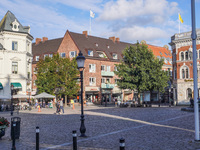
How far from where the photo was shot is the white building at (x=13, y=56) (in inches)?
1676

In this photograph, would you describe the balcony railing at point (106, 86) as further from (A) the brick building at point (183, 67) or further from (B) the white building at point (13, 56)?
(B) the white building at point (13, 56)

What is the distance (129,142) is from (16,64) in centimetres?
3640

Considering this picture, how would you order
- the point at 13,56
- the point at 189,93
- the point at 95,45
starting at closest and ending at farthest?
1. the point at 13,56
2. the point at 189,93
3. the point at 95,45

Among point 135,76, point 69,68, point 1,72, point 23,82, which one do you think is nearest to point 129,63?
point 135,76

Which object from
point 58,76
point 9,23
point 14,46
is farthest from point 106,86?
point 9,23

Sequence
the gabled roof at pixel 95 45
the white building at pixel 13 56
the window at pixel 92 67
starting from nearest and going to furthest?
the white building at pixel 13 56, the window at pixel 92 67, the gabled roof at pixel 95 45

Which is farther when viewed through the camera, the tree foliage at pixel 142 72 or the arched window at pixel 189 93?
the arched window at pixel 189 93

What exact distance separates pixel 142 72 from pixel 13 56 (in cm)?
2113

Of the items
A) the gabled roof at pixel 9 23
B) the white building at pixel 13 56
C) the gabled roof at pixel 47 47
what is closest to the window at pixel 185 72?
the white building at pixel 13 56

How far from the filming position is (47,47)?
6650 cm

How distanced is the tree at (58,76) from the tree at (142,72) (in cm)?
934

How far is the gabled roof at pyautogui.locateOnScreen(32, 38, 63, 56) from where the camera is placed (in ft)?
212

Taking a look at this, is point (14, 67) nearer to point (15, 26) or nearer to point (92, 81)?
point (15, 26)

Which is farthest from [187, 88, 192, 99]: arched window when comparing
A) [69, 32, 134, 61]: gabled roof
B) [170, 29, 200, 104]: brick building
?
[69, 32, 134, 61]: gabled roof
